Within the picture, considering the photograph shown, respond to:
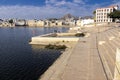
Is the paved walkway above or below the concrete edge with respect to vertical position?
above

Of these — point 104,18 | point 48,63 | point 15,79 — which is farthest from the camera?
point 104,18

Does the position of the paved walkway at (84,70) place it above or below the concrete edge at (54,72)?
above

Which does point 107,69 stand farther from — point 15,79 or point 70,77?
point 15,79

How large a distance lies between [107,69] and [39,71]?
7.98 m

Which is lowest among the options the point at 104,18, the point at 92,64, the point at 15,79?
the point at 15,79

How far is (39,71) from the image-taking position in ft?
71.1

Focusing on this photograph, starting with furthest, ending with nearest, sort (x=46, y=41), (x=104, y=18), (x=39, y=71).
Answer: (x=104, y=18), (x=46, y=41), (x=39, y=71)

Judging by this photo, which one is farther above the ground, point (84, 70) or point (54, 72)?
point (84, 70)

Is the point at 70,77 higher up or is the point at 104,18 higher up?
the point at 104,18

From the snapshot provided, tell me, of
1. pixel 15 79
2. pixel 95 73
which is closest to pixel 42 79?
pixel 15 79

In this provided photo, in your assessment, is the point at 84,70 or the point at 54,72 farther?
the point at 54,72

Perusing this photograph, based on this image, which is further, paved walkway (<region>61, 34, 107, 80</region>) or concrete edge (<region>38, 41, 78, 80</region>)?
concrete edge (<region>38, 41, 78, 80</region>)

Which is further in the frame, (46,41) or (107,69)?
(46,41)

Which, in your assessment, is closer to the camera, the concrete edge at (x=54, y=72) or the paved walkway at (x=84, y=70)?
the paved walkway at (x=84, y=70)
